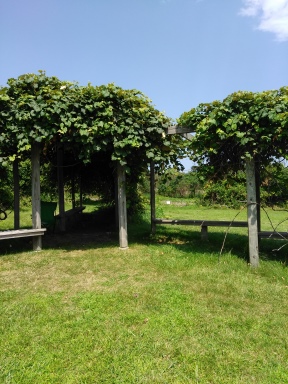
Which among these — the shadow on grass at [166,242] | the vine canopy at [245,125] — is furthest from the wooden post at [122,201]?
the vine canopy at [245,125]

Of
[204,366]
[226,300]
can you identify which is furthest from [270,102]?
[204,366]

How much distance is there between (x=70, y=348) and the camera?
2.44 metres

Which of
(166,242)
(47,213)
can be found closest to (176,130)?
(166,242)

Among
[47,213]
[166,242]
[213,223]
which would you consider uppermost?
[47,213]

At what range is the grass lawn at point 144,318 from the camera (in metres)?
2.18

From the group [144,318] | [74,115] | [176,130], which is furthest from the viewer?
[176,130]

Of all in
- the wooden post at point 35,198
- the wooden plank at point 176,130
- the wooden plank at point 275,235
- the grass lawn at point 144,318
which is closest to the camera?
the grass lawn at point 144,318

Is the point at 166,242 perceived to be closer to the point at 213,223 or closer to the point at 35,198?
the point at 213,223

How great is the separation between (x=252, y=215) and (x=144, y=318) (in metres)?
2.74

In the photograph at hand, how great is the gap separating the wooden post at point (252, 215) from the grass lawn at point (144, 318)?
0.23m

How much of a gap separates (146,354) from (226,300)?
4.83 ft

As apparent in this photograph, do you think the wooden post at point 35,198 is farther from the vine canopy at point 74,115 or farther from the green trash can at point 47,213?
the green trash can at point 47,213

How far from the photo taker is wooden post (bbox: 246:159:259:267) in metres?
4.68

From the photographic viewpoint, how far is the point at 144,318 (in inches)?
117
